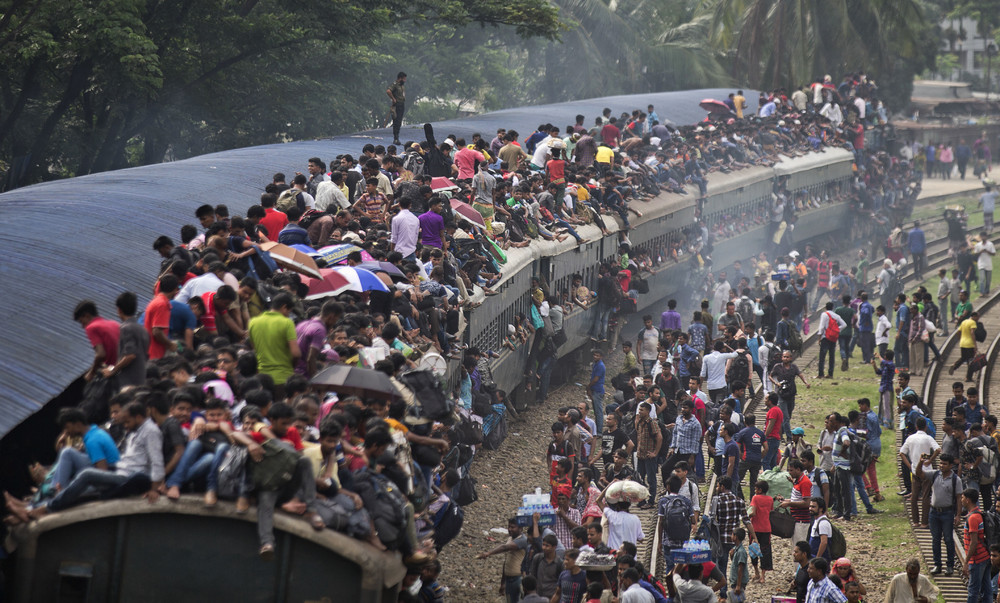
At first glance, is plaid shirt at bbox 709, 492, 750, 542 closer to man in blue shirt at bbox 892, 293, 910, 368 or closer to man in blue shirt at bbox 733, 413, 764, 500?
man in blue shirt at bbox 733, 413, 764, 500

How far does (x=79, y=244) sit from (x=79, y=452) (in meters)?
4.65

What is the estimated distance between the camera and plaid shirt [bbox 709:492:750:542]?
1345 cm

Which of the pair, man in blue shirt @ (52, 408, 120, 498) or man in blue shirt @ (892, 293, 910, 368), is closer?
man in blue shirt @ (52, 408, 120, 498)

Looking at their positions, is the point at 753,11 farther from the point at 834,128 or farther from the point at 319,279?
the point at 319,279

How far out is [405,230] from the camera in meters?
14.6

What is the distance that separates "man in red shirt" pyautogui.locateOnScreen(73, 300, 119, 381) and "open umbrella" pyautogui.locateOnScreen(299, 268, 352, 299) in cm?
288

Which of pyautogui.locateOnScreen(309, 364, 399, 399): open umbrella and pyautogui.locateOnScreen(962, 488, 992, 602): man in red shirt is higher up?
pyautogui.locateOnScreen(309, 364, 399, 399): open umbrella

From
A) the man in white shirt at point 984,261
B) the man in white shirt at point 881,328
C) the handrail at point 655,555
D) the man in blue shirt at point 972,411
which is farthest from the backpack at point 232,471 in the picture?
the man in white shirt at point 984,261

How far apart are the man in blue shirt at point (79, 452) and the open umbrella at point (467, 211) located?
9314 mm

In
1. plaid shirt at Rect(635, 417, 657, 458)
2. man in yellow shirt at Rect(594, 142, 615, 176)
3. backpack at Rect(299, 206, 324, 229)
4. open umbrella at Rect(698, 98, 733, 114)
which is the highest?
open umbrella at Rect(698, 98, 733, 114)

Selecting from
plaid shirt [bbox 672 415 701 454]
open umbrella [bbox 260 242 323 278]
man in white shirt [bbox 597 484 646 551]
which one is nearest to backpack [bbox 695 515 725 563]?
man in white shirt [bbox 597 484 646 551]

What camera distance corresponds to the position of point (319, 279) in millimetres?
12047

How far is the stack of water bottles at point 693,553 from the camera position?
11750 millimetres

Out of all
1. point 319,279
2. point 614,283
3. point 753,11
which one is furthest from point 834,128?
point 319,279
